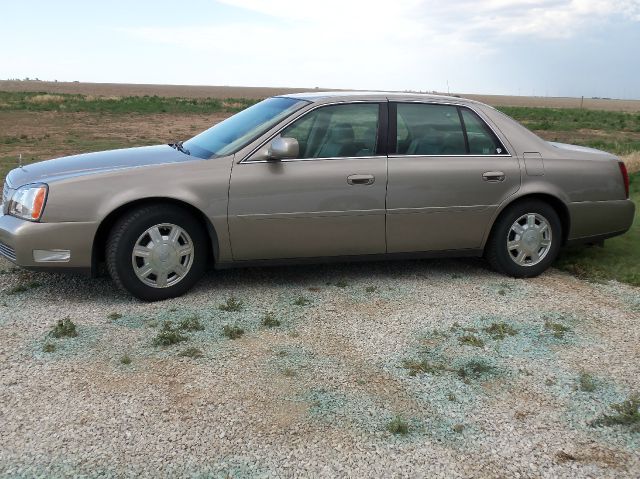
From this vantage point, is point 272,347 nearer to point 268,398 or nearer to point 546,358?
point 268,398

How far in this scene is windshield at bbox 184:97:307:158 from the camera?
17.2 ft

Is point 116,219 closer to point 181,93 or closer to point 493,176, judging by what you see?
point 493,176

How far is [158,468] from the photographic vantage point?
2.89 meters

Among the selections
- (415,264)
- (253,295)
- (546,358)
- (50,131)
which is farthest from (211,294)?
(50,131)

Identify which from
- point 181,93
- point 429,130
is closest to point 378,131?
point 429,130

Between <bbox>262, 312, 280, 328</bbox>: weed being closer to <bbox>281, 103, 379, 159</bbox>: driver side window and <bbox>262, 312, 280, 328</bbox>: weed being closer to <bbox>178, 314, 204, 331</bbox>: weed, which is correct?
<bbox>178, 314, 204, 331</bbox>: weed

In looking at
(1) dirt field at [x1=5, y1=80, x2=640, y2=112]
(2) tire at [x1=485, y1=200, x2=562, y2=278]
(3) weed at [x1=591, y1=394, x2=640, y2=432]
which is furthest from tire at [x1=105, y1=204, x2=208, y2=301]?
(1) dirt field at [x1=5, y1=80, x2=640, y2=112]

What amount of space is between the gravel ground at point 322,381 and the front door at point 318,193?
1.35 feet

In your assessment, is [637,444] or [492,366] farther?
[492,366]

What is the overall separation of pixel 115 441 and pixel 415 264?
3726mm

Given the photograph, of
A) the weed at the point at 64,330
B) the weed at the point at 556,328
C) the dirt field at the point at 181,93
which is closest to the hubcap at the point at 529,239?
the weed at the point at 556,328

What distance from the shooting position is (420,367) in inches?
155

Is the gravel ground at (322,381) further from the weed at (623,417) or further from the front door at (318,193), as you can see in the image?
the front door at (318,193)

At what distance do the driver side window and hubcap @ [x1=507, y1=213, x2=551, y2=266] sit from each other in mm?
1470
